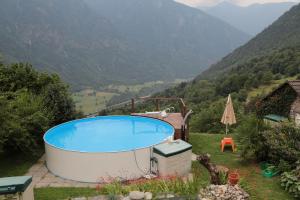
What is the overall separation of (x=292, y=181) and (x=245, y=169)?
191 cm

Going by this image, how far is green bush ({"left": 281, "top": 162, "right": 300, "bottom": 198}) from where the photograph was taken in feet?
29.3

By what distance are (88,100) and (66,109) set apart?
4002 inches

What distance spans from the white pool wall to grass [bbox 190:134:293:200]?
2734 mm

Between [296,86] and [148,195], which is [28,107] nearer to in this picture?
[148,195]

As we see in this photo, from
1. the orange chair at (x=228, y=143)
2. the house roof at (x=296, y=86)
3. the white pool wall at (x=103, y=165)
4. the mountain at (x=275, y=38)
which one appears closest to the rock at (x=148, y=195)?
the white pool wall at (x=103, y=165)

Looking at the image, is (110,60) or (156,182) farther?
(110,60)

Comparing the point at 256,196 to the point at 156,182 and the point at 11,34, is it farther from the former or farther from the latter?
the point at 11,34

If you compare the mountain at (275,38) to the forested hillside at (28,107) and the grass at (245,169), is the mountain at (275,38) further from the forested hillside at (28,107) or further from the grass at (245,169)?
the forested hillside at (28,107)

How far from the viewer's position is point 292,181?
930cm

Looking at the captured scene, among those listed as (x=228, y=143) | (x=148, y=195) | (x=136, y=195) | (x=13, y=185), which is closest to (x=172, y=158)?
(x=148, y=195)

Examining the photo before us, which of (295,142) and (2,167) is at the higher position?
(295,142)

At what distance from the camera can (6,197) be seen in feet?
25.2

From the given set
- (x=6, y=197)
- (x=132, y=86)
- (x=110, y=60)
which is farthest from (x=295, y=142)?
(x=110, y=60)

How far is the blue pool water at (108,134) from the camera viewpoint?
41.1 feet
